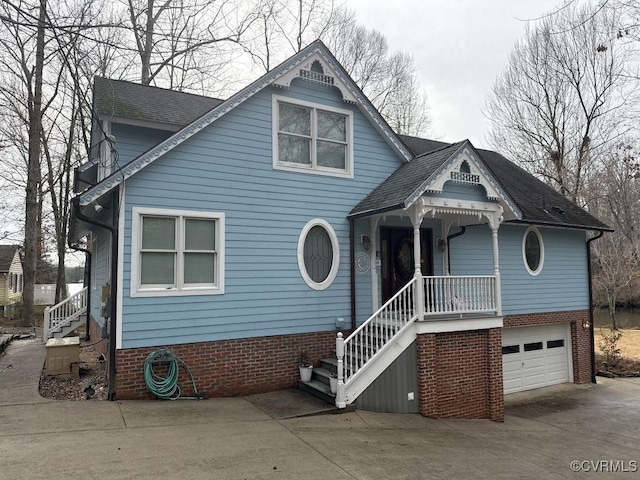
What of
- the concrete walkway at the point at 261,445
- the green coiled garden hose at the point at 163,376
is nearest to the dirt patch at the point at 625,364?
the concrete walkway at the point at 261,445

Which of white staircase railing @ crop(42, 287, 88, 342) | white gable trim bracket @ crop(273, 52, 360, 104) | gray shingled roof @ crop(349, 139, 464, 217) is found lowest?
white staircase railing @ crop(42, 287, 88, 342)

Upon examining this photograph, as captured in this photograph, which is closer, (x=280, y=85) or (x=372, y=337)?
(x=372, y=337)

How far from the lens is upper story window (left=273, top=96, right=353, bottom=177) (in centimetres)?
930

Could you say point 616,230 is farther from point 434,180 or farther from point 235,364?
point 235,364

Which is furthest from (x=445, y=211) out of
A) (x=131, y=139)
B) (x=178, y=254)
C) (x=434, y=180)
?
(x=131, y=139)

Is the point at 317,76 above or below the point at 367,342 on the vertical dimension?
above

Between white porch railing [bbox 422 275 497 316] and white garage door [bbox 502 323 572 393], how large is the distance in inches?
152

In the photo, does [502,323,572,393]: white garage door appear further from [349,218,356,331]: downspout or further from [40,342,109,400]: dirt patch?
[40,342,109,400]: dirt patch

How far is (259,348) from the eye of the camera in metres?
8.53

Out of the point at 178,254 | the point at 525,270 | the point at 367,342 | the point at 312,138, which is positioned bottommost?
the point at 367,342

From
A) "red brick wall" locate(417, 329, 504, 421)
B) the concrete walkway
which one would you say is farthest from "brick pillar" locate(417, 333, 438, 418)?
the concrete walkway

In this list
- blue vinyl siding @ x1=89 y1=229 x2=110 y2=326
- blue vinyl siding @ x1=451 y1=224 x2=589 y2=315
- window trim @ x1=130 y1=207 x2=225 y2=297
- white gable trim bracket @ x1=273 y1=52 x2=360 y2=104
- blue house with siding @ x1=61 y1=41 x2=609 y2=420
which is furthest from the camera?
blue vinyl siding @ x1=451 y1=224 x2=589 y2=315

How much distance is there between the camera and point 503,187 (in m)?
9.73

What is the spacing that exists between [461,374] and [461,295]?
1.63 metres
